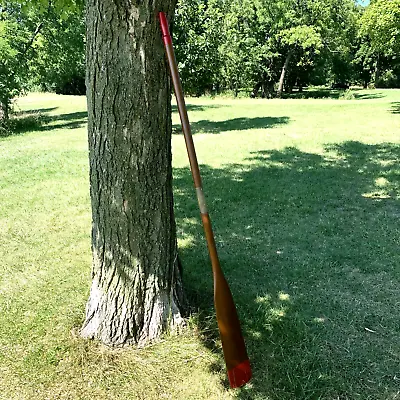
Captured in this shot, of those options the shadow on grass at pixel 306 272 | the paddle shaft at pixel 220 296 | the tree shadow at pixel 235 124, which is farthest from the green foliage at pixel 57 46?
the paddle shaft at pixel 220 296

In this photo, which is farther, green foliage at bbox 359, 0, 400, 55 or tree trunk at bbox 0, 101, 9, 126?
tree trunk at bbox 0, 101, 9, 126

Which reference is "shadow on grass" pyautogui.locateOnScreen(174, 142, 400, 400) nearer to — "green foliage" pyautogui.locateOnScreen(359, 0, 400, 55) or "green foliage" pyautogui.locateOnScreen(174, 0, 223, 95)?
"green foliage" pyautogui.locateOnScreen(174, 0, 223, 95)

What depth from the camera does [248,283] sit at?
366 centimetres

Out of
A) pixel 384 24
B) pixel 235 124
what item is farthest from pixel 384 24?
pixel 235 124

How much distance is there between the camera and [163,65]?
2.48 meters

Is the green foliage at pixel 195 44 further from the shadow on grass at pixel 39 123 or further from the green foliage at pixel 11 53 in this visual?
the green foliage at pixel 11 53

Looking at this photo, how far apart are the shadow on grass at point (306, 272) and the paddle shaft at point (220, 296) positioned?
328 mm

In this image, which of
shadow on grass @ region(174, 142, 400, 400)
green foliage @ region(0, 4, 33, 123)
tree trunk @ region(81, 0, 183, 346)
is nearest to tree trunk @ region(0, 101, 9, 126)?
green foliage @ region(0, 4, 33, 123)

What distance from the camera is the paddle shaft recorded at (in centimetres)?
220

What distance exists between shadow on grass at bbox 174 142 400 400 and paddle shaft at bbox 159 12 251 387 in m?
0.33

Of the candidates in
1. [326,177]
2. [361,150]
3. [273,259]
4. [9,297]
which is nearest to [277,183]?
[326,177]

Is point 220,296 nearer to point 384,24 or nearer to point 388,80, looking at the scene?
point 384,24

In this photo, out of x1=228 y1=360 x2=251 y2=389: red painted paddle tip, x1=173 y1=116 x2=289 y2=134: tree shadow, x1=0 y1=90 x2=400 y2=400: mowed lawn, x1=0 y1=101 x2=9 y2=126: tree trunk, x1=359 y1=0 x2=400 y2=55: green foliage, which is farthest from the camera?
x1=0 y1=101 x2=9 y2=126: tree trunk

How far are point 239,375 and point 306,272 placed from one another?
6.01ft
